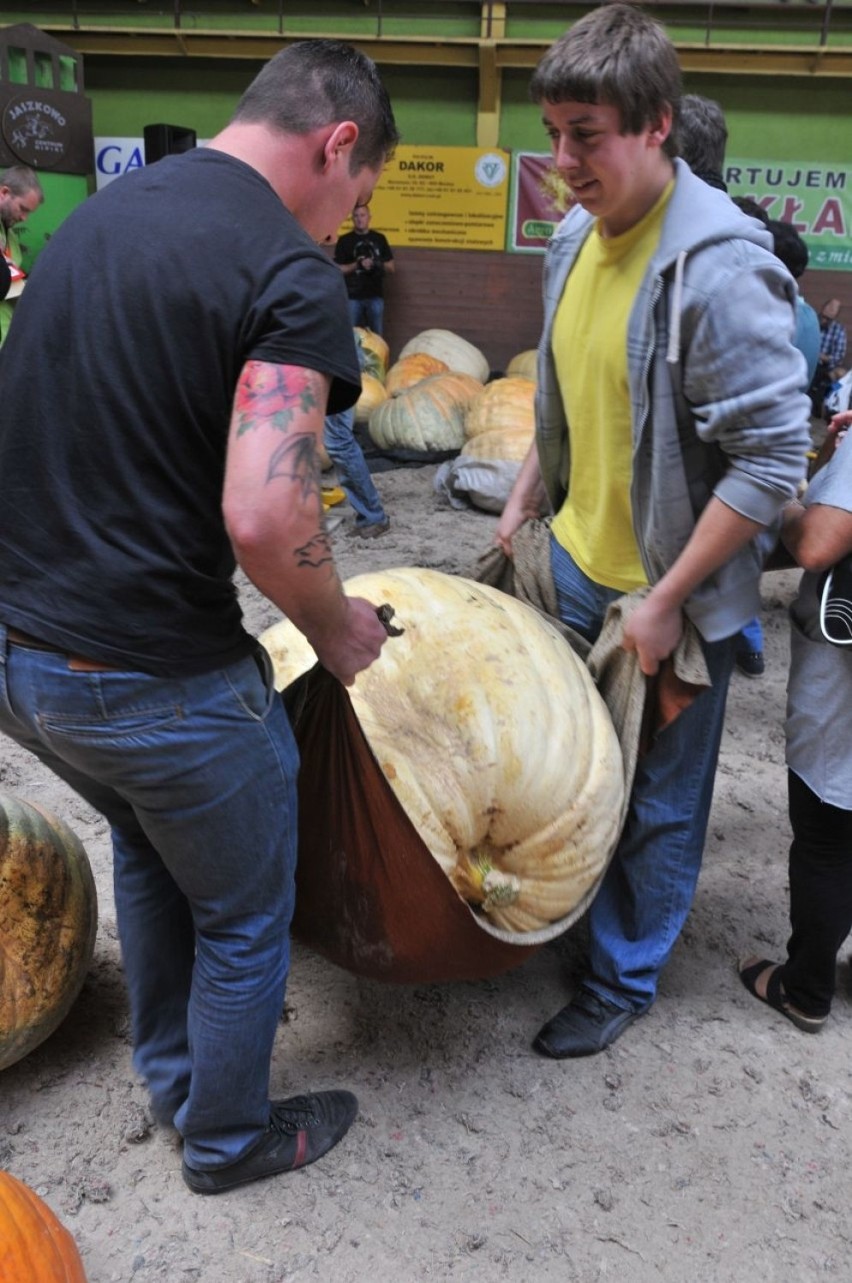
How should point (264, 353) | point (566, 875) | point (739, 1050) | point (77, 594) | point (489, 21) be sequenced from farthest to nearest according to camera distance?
1. point (489, 21)
2. point (739, 1050)
3. point (566, 875)
4. point (77, 594)
5. point (264, 353)

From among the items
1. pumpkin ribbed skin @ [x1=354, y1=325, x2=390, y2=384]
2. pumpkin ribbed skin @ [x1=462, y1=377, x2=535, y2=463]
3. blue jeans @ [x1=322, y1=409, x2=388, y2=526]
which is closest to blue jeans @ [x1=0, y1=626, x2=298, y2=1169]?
blue jeans @ [x1=322, y1=409, x2=388, y2=526]

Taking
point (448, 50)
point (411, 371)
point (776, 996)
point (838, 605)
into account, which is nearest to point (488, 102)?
point (448, 50)

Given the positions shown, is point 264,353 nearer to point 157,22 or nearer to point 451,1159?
point 451,1159

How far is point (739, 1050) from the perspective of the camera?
2129 millimetres

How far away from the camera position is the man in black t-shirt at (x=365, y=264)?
8.79 m

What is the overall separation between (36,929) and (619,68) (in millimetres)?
1773

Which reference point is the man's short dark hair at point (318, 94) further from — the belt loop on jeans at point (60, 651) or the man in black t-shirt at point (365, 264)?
the man in black t-shirt at point (365, 264)

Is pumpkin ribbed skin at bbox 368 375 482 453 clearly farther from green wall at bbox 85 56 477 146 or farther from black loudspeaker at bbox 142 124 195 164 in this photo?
green wall at bbox 85 56 477 146

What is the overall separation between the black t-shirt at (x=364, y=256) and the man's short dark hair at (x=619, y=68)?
7.49 m

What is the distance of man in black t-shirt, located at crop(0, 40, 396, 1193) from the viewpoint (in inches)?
48.8

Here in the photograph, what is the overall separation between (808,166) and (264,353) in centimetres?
931

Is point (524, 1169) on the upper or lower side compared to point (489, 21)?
lower

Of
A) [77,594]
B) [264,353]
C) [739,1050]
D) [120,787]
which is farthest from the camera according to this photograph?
[739,1050]

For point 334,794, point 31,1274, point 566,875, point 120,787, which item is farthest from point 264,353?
point 31,1274
